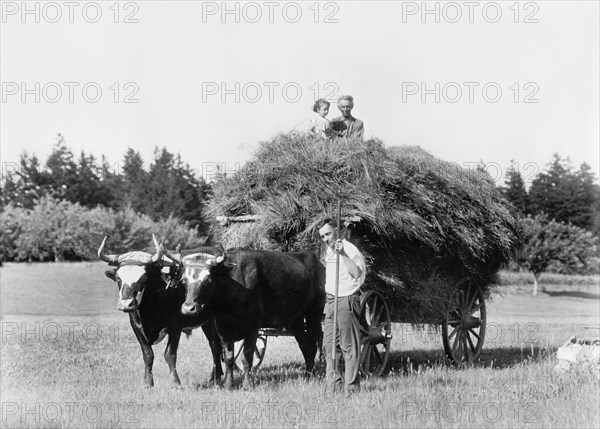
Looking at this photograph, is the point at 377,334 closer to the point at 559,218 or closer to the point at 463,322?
the point at 463,322

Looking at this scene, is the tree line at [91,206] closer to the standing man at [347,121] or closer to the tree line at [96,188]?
the tree line at [96,188]

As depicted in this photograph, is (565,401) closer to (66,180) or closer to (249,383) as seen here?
(249,383)

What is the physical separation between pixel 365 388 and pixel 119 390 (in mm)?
2995

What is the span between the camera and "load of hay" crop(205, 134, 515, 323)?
9.60 m

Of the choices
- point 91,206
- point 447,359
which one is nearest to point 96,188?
point 91,206

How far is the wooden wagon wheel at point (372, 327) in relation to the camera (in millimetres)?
A: 9875

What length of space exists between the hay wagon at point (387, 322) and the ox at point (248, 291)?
787 mm

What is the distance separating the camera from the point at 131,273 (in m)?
8.73

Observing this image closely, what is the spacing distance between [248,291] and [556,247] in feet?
128

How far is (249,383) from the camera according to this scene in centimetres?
900

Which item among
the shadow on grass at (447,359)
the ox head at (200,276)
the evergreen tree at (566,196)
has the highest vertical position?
the evergreen tree at (566,196)

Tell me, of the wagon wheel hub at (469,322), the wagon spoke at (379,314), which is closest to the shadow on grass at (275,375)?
the wagon spoke at (379,314)

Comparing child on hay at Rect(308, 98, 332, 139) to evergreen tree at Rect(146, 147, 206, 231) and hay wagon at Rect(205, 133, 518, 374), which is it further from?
evergreen tree at Rect(146, 147, 206, 231)

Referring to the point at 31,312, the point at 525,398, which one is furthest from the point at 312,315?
the point at 31,312
